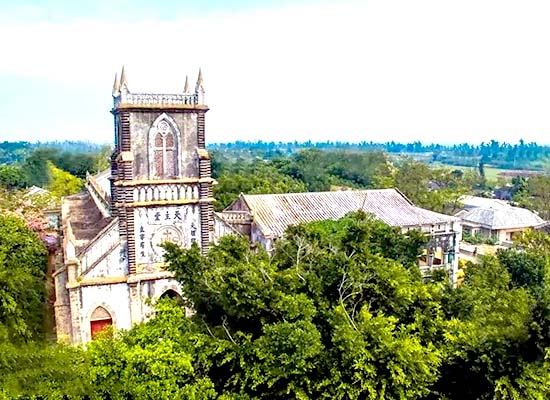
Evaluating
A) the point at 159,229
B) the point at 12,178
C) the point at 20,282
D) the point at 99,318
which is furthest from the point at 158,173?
the point at 12,178

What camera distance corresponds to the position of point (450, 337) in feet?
44.0

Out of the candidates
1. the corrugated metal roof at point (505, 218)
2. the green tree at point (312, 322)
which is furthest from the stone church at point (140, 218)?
the corrugated metal roof at point (505, 218)

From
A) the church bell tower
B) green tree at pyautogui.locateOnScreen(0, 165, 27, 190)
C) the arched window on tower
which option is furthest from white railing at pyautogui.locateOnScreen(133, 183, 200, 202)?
green tree at pyautogui.locateOnScreen(0, 165, 27, 190)

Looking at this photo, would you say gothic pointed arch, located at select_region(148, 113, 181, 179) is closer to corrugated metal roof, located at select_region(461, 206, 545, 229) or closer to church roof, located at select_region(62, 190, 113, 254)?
church roof, located at select_region(62, 190, 113, 254)

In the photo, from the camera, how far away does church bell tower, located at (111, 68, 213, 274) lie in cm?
2114

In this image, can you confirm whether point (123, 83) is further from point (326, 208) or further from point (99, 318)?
point (326, 208)

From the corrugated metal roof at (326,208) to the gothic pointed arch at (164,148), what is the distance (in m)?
5.52

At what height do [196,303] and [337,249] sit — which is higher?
[337,249]

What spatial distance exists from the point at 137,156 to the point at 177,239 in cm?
379

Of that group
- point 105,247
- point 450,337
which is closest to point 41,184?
point 105,247

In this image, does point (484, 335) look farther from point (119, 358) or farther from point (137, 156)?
point (137, 156)

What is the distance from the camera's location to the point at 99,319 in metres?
21.4

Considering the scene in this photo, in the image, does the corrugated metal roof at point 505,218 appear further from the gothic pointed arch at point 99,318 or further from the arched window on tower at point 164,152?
the gothic pointed arch at point 99,318

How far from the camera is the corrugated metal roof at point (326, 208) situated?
2633 centimetres
